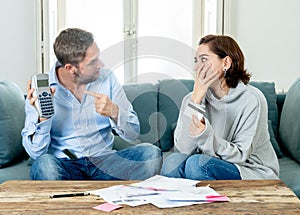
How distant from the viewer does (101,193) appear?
1362mm

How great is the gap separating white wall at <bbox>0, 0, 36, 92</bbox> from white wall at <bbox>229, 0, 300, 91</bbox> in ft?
4.82

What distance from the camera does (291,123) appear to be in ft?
7.57

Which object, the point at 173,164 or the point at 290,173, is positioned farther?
the point at 290,173

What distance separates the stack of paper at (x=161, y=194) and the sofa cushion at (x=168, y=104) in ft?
2.98

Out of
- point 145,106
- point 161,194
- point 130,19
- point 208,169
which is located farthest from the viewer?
point 130,19

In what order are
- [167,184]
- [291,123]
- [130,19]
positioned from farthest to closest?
[130,19], [291,123], [167,184]

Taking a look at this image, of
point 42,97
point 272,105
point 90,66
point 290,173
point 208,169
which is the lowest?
point 290,173

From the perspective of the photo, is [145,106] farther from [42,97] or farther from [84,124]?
[42,97]

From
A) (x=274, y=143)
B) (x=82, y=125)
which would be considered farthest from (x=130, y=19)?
(x=82, y=125)

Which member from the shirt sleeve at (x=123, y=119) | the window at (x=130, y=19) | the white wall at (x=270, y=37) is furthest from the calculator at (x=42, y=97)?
the white wall at (x=270, y=37)

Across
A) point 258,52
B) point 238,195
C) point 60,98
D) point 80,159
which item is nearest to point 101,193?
point 238,195

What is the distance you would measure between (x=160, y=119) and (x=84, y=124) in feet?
1.99

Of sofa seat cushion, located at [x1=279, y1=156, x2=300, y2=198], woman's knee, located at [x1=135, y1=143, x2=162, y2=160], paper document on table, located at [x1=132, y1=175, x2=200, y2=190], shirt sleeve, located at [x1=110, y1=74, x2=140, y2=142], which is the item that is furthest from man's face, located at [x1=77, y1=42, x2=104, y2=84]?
sofa seat cushion, located at [x1=279, y1=156, x2=300, y2=198]

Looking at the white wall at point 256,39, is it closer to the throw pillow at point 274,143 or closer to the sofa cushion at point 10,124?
the throw pillow at point 274,143
